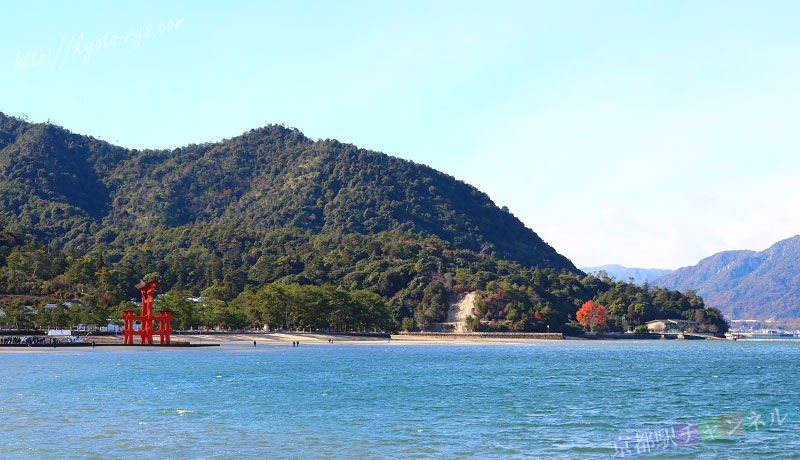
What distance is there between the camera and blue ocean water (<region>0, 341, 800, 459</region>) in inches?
1281

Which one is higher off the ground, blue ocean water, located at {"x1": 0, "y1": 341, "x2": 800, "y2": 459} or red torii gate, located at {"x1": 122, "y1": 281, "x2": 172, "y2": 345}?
red torii gate, located at {"x1": 122, "y1": 281, "x2": 172, "y2": 345}

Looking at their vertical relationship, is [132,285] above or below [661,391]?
above

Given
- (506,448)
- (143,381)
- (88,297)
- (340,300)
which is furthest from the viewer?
(340,300)

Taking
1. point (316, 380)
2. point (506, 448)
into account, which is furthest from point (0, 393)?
point (506, 448)

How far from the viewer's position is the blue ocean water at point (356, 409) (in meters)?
32.5

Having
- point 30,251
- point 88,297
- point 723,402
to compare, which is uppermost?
point 30,251

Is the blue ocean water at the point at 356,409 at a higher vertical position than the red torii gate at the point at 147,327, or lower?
lower

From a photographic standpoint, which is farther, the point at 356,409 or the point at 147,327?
the point at 147,327

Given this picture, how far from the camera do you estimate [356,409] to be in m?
47.2

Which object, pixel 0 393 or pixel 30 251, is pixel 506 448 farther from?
pixel 30 251

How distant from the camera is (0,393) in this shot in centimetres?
4975

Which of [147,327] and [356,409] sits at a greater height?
[147,327]

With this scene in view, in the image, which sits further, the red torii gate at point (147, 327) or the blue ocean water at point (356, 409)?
the red torii gate at point (147, 327)

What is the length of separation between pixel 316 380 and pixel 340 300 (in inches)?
4209
